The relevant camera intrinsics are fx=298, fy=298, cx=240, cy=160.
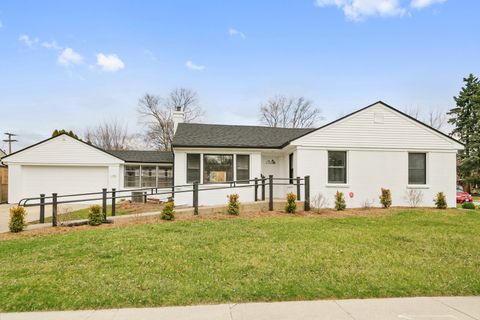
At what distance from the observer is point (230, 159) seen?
1463 cm

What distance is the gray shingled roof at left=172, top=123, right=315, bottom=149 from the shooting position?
14273mm

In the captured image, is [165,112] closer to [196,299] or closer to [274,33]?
[274,33]

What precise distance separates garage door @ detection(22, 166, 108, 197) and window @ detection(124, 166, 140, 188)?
135 centimetres

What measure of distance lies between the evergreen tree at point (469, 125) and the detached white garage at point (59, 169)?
31860mm

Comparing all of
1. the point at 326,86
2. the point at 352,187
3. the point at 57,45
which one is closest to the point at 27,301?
the point at 352,187

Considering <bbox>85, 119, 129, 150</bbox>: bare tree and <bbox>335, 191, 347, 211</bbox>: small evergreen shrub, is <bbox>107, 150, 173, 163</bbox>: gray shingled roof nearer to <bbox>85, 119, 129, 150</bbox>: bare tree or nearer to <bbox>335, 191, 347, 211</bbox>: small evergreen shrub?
<bbox>335, 191, 347, 211</bbox>: small evergreen shrub

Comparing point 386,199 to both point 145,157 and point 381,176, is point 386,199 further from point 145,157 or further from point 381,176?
point 145,157

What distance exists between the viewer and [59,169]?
1844 cm

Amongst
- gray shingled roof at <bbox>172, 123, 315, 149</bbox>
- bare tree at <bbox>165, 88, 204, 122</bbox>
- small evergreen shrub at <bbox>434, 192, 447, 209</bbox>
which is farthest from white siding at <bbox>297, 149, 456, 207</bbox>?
bare tree at <bbox>165, 88, 204, 122</bbox>

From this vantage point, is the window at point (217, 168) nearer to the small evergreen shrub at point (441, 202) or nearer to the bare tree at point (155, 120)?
the small evergreen shrub at point (441, 202)

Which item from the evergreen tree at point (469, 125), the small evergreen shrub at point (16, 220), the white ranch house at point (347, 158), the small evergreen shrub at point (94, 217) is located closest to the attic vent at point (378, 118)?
the white ranch house at point (347, 158)

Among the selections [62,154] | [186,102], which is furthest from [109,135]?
[62,154]

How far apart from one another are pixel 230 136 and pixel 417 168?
29.7 ft

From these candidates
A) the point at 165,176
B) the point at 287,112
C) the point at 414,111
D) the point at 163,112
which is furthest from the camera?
the point at 287,112
